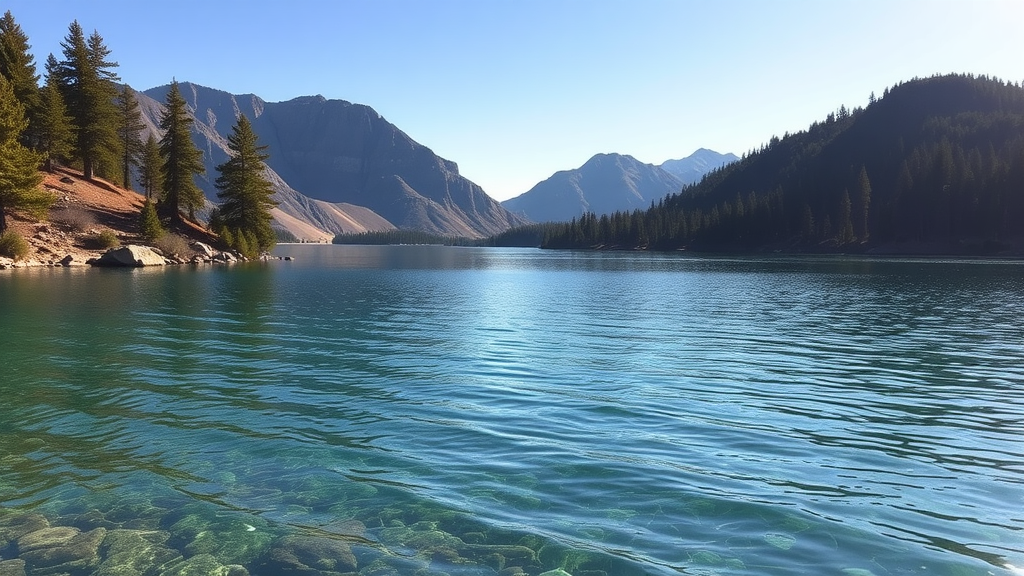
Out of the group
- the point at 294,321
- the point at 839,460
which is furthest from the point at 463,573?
the point at 294,321

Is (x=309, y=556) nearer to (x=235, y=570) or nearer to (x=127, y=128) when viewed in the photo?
(x=235, y=570)

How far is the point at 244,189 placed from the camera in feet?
348

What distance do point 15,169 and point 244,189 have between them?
38.9 metres

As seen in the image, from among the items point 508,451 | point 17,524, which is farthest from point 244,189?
point 17,524

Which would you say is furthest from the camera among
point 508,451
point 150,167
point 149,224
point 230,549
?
point 150,167

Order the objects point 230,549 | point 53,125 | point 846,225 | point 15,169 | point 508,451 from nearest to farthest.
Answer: point 230,549, point 508,451, point 15,169, point 53,125, point 846,225

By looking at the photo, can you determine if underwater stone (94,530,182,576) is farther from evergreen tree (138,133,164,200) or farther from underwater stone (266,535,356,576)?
evergreen tree (138,133,164,200)

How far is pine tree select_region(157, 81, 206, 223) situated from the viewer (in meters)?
98.9

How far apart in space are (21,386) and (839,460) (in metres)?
23.2

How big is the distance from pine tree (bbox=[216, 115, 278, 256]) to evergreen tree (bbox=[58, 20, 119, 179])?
17485mm

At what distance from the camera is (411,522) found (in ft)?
32.6

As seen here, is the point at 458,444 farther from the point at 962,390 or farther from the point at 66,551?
the point at 962,390

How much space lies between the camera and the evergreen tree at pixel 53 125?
277 feet

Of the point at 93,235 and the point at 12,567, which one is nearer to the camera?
the point at 12,567
